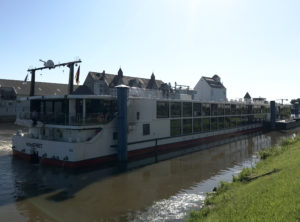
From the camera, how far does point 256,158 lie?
24328mm

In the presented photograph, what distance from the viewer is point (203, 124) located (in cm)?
3478

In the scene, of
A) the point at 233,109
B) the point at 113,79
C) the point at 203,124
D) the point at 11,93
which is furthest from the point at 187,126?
the point at 11,93

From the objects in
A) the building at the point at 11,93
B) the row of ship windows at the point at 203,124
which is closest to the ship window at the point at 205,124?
the row of ship windows at the point at 203,124

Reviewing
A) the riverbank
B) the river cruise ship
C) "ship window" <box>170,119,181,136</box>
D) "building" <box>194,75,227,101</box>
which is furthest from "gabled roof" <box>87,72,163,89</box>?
the riverbank

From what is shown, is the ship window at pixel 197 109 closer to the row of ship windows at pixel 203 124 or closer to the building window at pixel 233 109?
the row of ship windows at pixel 203 124

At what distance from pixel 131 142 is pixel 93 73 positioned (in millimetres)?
45020

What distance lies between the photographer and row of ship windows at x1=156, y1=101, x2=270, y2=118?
27962mm

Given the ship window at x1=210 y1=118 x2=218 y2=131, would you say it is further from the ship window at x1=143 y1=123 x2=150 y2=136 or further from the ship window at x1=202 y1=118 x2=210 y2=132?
the ship window at x1=143 y1=123 x2=150 y2=136

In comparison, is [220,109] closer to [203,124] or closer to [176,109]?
[203,124]

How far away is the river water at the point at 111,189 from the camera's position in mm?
11664

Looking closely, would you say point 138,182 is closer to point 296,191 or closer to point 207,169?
point 207,169

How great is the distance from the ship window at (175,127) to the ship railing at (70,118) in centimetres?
885

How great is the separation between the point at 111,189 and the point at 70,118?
7607 millimetres

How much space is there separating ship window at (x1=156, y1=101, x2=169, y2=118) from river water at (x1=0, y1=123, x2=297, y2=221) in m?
5.77
